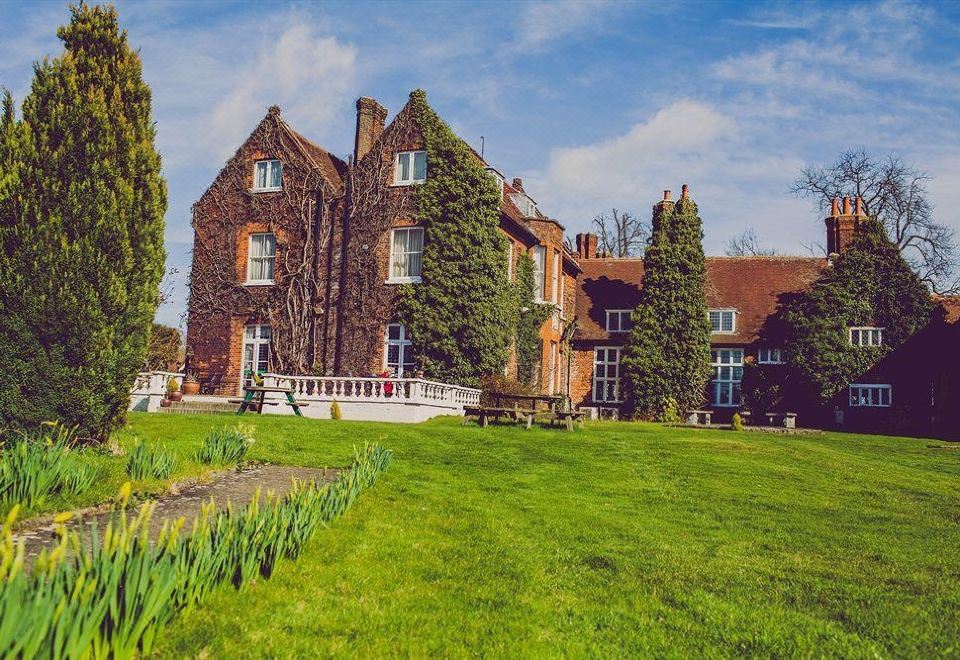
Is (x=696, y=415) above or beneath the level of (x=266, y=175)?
beneath

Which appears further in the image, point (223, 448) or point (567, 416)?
point (567, 416)

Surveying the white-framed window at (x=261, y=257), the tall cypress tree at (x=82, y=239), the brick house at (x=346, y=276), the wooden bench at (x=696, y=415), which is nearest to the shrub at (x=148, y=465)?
the tall cypress tree at (x=82, y=239)

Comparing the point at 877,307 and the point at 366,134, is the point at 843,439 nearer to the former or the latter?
the point at 877,307

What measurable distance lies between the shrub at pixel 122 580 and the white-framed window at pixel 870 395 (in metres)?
31.0

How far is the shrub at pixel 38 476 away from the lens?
6.99 meters

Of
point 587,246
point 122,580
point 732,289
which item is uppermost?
point 587,246

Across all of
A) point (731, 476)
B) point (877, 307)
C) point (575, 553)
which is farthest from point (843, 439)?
point (575, 553)

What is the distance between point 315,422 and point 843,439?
14.4 meters

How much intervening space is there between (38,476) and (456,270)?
20846mm

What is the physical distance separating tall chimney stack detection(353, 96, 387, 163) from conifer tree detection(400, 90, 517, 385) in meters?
3.13

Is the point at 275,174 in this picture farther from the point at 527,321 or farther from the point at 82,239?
the point at 82,239

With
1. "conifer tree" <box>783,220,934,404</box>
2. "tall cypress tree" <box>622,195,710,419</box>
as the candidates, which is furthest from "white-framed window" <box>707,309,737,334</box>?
"conifer tree" <box>783,220,934,404</box>

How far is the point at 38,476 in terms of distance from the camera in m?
7.16

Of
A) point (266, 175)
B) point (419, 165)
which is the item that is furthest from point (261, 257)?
point (419, 165)
